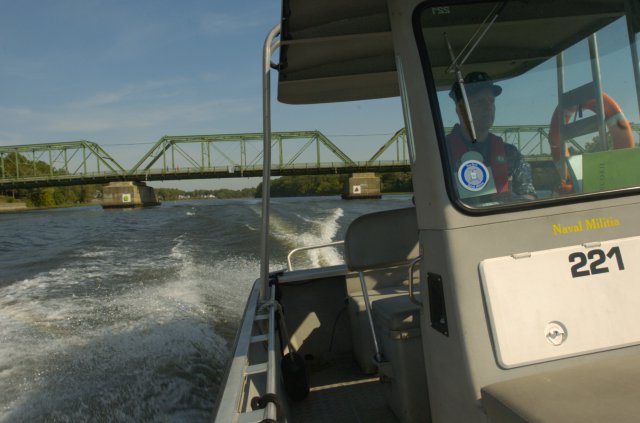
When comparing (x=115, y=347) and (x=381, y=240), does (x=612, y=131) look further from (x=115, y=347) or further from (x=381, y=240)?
(x=115, y=347)

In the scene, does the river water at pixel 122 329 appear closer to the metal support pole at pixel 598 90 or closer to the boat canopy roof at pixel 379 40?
the boat canopy roof at pixel 379 40

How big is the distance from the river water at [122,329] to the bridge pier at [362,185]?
1616 inches

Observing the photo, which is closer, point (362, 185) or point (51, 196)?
point (362, 185)

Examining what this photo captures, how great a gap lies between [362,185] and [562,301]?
175 ft

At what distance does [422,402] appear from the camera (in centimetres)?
221

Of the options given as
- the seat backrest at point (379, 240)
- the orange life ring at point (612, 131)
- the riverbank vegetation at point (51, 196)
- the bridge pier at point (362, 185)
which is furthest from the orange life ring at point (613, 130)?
the riverbank vegetation at point (51, 196)

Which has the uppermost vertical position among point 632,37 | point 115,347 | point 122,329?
point 632,37

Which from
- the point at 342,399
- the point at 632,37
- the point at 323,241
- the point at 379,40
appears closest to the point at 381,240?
the point at 342,399

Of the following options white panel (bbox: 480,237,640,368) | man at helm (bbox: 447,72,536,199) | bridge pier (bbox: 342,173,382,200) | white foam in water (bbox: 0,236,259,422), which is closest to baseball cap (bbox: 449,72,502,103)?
man at helm (bbox: 447,72,536,199)

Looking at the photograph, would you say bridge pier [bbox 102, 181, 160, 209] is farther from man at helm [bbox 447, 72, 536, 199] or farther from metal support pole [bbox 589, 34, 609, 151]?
metal support pole [bbox 589, 34, 609, 151]

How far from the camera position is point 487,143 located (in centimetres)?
159

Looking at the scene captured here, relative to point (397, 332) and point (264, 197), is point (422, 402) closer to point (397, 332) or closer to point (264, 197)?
point (397, 332)

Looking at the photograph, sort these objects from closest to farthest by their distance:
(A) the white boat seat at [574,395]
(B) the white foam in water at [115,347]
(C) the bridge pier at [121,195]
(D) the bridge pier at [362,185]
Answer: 1. (A) the white boat seat at [574,395]
2. (B) the white foam in water at [115,347]
3. (D) the bridge pier at [362,185]
4. (C) the bridge pier at [121,195]

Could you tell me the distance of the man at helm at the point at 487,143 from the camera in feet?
5.15
